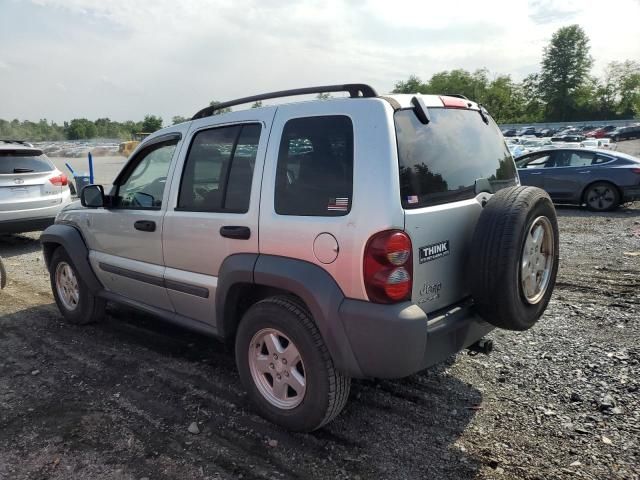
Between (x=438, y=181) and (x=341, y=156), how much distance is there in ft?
1.92

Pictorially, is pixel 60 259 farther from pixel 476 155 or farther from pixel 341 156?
pixel 476 155

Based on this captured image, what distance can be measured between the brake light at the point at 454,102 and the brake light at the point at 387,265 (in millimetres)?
1114

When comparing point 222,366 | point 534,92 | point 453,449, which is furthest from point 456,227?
point 534,92

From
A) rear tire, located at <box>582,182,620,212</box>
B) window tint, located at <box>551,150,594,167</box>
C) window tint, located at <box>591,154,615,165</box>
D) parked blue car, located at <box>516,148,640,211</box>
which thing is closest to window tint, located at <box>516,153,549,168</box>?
parked blue car, located at <box>516,148,640,211</box>

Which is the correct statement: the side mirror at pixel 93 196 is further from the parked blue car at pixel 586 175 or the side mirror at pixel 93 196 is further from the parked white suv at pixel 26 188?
the parked blue car at pixel 586 175

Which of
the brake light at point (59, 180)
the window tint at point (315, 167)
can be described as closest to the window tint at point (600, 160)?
the window tint at point (315, 167)

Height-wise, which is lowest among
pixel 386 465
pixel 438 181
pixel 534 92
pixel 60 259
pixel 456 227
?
pixel 386 465

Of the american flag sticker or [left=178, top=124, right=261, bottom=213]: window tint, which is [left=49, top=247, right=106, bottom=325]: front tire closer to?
[left=178, top=124, right=261, bottom=213]: window tint

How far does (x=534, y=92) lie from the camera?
95.9 metres

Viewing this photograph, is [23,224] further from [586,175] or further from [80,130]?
[80,130]

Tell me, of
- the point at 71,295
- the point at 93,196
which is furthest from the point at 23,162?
the point at 93,196

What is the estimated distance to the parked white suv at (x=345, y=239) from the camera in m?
2.49

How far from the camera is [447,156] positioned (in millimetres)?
2875

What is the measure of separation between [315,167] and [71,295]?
3423mm
